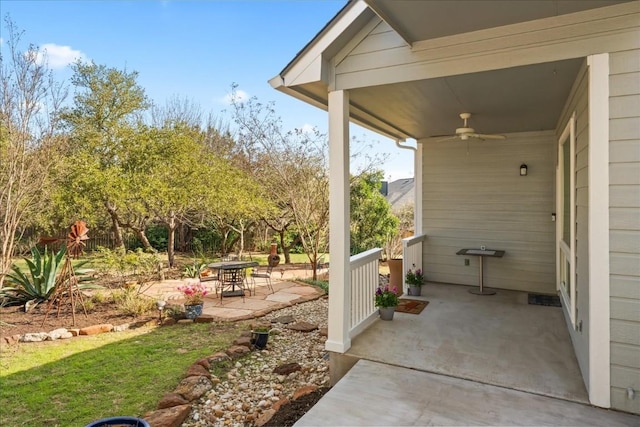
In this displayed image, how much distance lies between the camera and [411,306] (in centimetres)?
534

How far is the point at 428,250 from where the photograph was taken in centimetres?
703

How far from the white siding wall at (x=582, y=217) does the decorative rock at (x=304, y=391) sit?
2273mm

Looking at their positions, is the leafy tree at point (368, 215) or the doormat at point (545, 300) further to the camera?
the leafy tree at point (368, 215)

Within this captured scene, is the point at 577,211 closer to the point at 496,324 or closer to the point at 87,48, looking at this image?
the point at 496,324

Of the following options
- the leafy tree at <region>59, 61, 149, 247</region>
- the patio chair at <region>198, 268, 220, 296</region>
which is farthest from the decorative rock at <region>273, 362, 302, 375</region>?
the leafy tree at <region>59, 61, 149, 247</region>

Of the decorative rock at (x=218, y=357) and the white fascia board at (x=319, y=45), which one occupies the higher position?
the white fascia board at (x=319, y=45)

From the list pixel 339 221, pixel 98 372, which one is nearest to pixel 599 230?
pixel 339 221

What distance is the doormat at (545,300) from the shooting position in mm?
5574

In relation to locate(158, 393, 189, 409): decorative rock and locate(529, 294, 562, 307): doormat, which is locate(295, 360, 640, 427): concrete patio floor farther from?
locate(529, 294, 562, 307): doormat

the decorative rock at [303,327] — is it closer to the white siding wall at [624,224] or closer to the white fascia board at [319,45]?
the white fascia board at [319,45]

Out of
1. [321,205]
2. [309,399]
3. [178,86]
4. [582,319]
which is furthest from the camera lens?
[178,86]

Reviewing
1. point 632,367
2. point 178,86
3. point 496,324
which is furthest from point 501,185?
point 178,86

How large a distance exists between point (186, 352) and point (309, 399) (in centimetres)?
205

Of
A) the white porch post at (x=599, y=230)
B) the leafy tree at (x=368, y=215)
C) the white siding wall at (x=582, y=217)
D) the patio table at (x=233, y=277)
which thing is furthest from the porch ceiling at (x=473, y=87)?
the leafy tree at (x=368, y=215)
